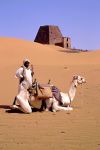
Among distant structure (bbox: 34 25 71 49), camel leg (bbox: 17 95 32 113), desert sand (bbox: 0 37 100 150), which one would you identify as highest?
distant structure (bbox: 34 25 71 49)

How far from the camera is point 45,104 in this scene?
1281cm

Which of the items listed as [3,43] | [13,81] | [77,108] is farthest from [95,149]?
[3,43]

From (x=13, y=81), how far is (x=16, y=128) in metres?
11.9

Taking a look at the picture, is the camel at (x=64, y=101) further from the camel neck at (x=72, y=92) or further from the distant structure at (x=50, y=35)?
the distant structure at (x=50, y=35)

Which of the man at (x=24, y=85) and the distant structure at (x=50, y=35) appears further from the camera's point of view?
the distant structure at (x=50, y=35)

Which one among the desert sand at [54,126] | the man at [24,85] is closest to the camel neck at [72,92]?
the desert sand at [54,126]

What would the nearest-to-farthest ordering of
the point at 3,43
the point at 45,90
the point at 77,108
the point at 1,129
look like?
the point at 1,129
the point at 45,90
the point at 77,108
the point at 3,43

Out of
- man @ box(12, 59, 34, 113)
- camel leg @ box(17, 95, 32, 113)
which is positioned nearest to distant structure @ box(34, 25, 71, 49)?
man @ box(12, 59, 34, 113)

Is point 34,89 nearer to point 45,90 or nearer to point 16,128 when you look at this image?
point 45,90

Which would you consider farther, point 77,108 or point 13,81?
point 13,81

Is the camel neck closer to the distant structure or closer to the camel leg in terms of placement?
the camel leg

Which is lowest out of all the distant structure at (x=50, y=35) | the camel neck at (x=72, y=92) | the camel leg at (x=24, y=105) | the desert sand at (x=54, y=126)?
the desert sand at (x=54, y=126)

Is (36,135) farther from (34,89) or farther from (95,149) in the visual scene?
(34,89)

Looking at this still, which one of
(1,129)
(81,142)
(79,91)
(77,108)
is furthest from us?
(79,91)
